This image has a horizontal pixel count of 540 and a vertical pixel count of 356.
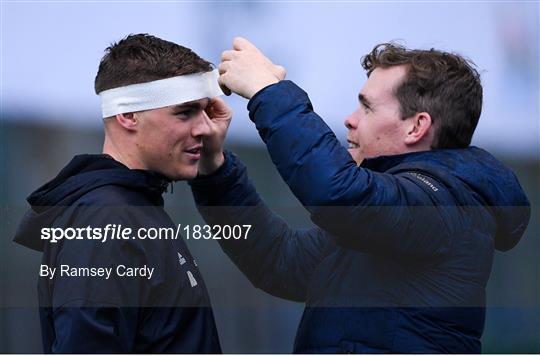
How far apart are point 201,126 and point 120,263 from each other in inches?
16.7

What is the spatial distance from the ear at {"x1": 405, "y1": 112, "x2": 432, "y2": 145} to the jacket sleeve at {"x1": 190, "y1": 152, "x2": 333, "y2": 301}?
1.15ft

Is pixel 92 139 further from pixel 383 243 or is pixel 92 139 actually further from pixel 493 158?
pixel 493 158

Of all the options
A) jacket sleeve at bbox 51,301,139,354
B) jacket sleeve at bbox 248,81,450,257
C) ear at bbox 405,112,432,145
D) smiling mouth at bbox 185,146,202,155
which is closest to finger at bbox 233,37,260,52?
jacket sleeve at bbox 248,81,450,257

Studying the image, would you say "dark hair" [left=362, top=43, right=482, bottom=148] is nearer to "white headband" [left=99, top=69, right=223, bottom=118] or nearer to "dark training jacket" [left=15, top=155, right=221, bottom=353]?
"white headband" [left=99, top=69, right=223, bottom=118]

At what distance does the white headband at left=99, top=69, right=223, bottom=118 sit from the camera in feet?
9.98

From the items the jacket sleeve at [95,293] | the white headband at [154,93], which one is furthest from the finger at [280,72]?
the jacket sleeve at [95,293]

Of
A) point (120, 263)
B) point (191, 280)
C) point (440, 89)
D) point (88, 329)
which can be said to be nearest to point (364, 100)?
point (440, 89)

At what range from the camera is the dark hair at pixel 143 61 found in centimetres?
304

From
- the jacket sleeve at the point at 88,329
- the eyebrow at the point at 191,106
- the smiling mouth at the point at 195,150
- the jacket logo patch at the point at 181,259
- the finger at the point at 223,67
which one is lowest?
the jacket sleeve at the point at 88,329

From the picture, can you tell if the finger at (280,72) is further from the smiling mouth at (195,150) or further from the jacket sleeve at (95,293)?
the jacket sleeve at (95,293)

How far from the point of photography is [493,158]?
3107mm

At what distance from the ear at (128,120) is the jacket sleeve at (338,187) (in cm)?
33

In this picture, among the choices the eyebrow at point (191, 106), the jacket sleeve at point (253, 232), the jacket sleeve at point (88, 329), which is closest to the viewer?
the jacket sleeve at point (88, 329)

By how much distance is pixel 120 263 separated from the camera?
114 inches
